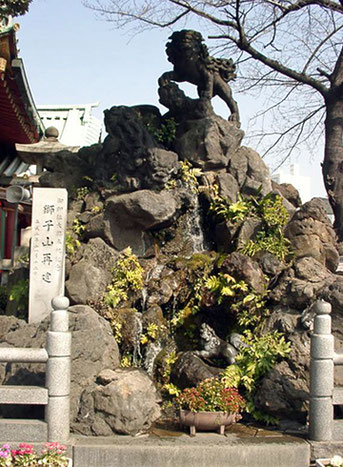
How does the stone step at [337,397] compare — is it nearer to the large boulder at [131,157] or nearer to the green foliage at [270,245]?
the green foliage at [270,245]

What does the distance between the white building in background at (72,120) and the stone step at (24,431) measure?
832 inches

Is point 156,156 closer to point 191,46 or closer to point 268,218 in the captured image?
point 268,218

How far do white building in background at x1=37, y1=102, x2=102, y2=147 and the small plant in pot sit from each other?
21022 mm

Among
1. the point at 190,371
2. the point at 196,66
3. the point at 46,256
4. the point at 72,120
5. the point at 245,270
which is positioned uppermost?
the point at 72,120

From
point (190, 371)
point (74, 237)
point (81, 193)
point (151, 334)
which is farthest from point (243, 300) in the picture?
point (81, 193)

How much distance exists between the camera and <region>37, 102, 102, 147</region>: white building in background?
26.7 m

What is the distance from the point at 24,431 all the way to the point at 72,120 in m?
22.4

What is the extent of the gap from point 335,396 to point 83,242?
5821 millimetres

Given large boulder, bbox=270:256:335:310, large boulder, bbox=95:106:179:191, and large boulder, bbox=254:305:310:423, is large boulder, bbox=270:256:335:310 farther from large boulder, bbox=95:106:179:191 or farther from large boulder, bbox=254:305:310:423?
large boulder, bbox=95:106:179:191

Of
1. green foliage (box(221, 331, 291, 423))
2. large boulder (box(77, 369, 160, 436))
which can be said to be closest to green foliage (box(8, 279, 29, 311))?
large boulder (box(77, 369, 160, 436))

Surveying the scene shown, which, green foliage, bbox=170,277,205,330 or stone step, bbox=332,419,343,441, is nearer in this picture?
stone step, bbox=332,419,343,441

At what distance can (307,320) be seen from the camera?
8164 millimetres

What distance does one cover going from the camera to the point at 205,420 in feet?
22.8

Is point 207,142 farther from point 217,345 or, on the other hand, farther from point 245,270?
point 217,345
